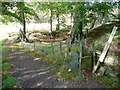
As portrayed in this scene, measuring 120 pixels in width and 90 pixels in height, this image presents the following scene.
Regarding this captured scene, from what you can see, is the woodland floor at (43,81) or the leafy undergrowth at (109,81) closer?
the leafy undergrowth at (109,81)

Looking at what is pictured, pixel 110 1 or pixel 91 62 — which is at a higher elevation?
pixel 110 1

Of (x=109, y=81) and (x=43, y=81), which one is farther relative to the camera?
(x=43, y=81)

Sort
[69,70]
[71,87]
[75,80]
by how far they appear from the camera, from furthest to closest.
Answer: [69,70] < [75,80] < [71,87]

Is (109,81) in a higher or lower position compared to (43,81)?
higher

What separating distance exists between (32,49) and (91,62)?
7294mm

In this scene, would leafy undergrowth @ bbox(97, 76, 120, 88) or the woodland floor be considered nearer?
leafy undergrowth @ bbox(97, 76, 120, 88)

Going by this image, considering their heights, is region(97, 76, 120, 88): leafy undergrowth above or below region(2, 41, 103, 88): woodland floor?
above

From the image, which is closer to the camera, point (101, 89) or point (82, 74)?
point (101, 89)

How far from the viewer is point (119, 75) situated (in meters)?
5.07

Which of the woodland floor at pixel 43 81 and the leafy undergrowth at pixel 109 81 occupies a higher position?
the leafy undergrowth at pixel 109 81

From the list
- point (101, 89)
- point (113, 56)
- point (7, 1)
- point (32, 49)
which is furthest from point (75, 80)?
point (32, 49)

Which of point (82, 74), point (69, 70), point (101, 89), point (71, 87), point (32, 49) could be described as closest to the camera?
point (101, 89)

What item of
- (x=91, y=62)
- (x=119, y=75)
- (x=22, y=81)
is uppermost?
(x=91, y=62)

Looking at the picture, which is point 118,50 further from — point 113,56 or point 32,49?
point 32,49
